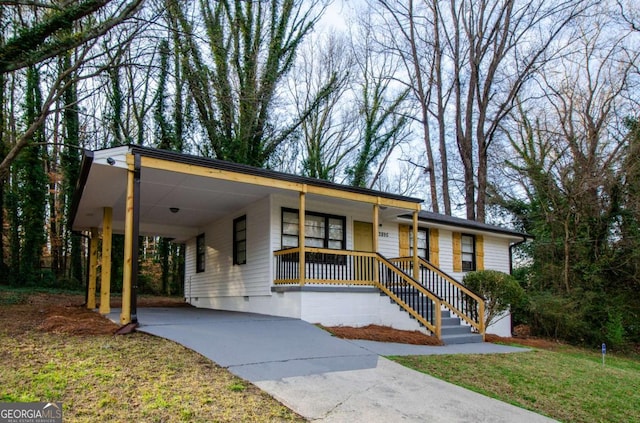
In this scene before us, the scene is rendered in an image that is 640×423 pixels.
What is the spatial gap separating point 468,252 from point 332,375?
1148 cm

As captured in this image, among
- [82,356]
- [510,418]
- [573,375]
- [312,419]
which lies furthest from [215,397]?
[573,375]

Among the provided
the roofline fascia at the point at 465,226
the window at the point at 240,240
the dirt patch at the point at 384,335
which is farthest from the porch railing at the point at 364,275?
the roofline fascia at the point at 465,226

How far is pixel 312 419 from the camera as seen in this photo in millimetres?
4246

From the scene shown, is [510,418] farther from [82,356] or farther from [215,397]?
[82,356]

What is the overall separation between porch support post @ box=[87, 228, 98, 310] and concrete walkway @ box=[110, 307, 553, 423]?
4645mm

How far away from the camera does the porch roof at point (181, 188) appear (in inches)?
311

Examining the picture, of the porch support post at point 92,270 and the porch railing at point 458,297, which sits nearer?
the porch railing at point 458,297

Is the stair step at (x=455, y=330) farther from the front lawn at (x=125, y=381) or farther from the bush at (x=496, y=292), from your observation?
the front lawn at (x=125, y=381)

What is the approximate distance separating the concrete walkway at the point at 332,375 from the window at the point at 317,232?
3072 mm

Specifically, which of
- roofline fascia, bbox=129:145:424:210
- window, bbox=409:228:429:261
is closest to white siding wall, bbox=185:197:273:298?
roofline fascia, bbox=129:145:424:210

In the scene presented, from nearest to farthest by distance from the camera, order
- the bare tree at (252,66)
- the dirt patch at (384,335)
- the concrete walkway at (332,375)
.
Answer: the concrete walkway at (332,375)
the dirt patch at (384,335)
the bare tree at (252,66)

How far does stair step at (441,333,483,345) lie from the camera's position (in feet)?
30.7

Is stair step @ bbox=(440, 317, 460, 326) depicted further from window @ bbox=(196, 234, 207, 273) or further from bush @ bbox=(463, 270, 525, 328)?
window @ bbox=(196, 234, 207, 273)

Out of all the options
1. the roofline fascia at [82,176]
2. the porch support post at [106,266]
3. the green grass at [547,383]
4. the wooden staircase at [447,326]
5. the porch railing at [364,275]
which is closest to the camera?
the green grass at [547,383]
